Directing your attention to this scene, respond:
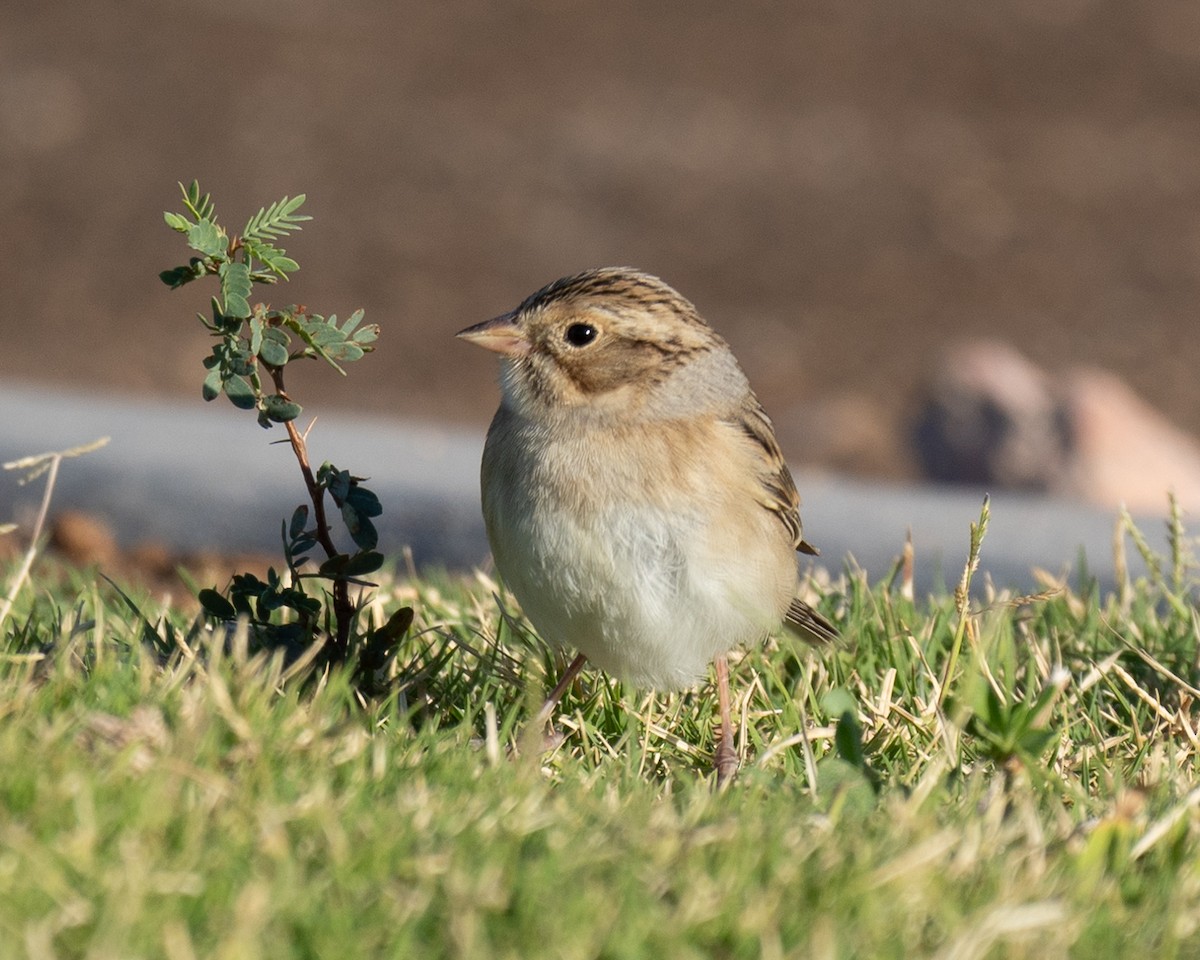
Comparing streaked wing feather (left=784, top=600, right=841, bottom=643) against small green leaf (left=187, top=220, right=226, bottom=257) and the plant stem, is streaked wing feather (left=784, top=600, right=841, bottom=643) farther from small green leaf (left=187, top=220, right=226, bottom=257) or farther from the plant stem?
small green leaf (left=187, top=220, right=226, bottom=257)

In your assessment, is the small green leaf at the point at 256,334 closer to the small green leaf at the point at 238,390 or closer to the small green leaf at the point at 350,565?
the small green leaf at the point at 238,390

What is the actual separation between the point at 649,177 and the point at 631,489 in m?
11.5

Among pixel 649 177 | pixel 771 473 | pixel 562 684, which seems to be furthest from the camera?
pixel 649 177

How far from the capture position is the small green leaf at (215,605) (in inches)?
161

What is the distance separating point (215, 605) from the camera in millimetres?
4102

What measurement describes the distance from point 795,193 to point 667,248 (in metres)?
1.60

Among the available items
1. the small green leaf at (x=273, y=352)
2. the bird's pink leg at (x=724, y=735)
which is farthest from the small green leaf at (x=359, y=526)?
the bird's pink leg at (x=724, y=735)

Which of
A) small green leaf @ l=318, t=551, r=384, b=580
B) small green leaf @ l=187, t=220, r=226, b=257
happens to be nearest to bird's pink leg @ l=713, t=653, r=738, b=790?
small green leaf @ l=318, t=551, r=384, b=580

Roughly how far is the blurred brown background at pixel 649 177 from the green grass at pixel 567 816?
675 cm

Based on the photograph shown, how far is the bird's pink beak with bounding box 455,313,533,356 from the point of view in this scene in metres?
4.19

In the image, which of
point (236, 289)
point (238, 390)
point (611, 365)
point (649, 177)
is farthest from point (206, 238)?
point (649, 177)

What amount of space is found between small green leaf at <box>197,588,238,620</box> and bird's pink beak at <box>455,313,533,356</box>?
0.82 metres

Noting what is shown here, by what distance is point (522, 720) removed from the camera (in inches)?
167

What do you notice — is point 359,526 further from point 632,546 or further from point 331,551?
point 632,546
